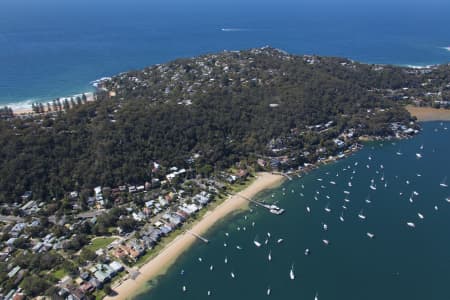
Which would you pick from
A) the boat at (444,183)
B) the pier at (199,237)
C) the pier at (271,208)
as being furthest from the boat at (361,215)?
the pier at (199,237)

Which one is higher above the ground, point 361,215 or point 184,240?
point 361,215

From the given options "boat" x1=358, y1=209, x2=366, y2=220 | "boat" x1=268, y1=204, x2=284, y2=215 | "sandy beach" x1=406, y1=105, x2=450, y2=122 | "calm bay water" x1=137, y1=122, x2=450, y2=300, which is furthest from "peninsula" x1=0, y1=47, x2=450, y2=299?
"boat" x1=358, y1=209, x2=366, y2=220

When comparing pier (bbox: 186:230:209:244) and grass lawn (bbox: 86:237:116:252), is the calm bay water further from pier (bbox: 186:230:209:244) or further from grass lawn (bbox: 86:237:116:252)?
grass lawn (bbox: 86:237:116:252)

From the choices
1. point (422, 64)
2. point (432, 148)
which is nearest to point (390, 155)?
point (432, 148)

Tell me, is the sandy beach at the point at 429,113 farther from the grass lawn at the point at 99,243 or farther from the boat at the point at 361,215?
the grass lawn at the point at 99,243

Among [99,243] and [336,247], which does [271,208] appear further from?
[99,243]

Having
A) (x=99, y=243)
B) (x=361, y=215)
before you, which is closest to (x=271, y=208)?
(x=361, y=215)

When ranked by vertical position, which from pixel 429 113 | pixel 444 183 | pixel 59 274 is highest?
pixel 429 113
